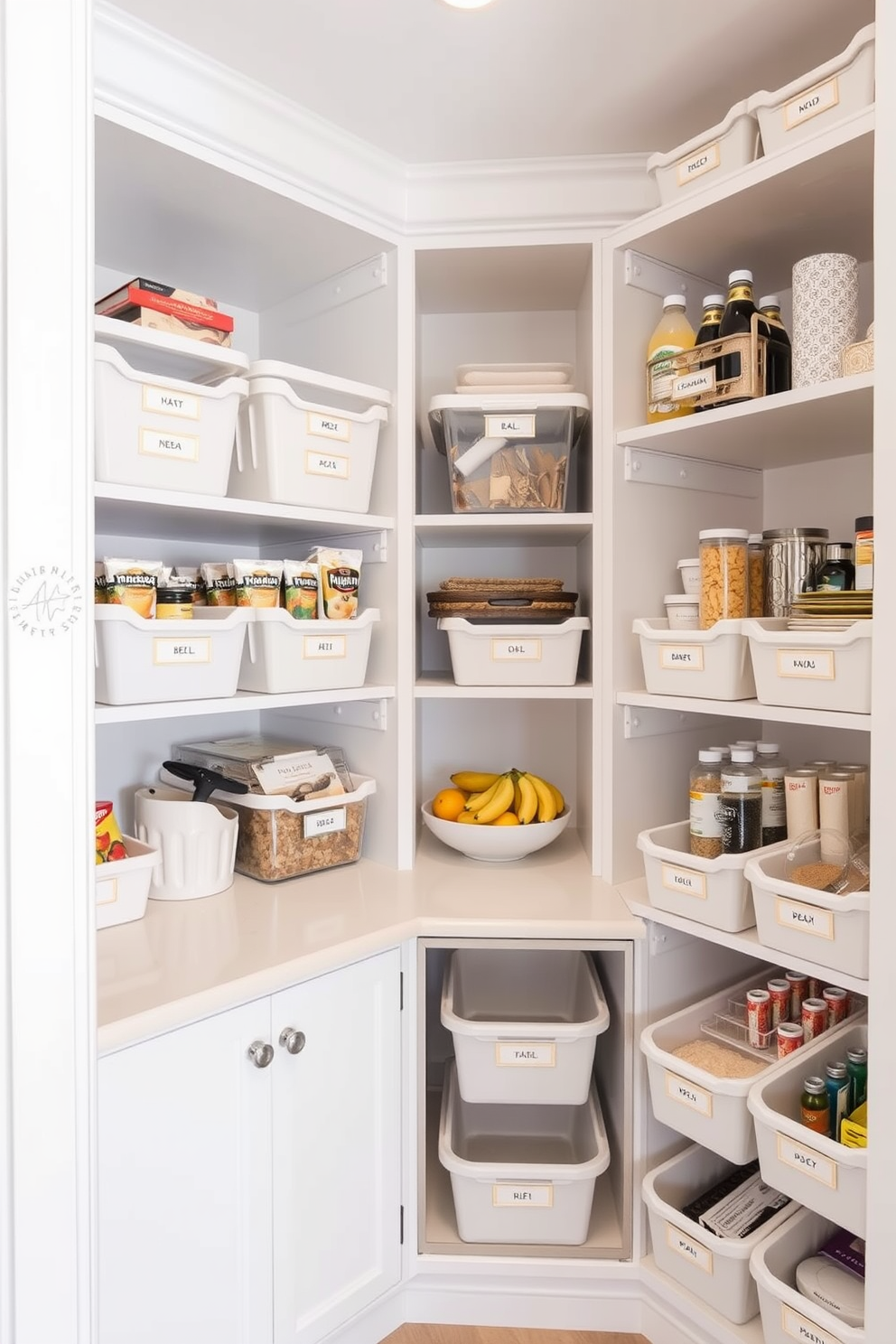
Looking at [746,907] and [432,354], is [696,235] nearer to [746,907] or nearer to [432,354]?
[432,354]

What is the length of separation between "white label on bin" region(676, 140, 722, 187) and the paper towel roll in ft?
0.92

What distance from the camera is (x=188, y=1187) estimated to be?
51.9 inches

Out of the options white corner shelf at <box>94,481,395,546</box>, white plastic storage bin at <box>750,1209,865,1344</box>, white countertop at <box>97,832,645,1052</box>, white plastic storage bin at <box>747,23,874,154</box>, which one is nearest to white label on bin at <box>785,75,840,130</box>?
white plastic storage bin at <box>747,23,874,154</box>

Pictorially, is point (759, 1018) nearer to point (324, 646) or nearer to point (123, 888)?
point (324, 646)

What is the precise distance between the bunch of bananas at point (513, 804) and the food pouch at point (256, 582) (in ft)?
2.21

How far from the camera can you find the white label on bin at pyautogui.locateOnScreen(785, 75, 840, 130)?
1369 mm

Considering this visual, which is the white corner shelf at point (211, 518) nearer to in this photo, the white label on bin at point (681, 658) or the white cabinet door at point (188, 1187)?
the white label on bin at point (681, 658)

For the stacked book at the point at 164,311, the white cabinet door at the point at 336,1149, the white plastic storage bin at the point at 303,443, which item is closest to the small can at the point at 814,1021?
the white cabinet door at the point at 336,1149

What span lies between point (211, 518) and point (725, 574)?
3.35ft

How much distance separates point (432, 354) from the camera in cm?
229

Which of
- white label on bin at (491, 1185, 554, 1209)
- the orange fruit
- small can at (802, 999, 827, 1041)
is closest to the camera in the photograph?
small can at (802, 999, 827, 1041)

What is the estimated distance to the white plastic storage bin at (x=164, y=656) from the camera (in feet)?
4.86

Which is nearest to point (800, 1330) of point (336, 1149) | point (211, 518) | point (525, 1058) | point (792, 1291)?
point (792, 1291)

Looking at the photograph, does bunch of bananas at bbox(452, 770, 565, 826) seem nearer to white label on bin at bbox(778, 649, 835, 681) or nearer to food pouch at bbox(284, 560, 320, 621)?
food pouch at bbox(284, 560, 320, 621)
